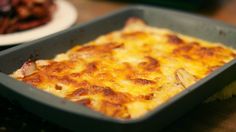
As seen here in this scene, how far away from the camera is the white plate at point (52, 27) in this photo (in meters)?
1.23

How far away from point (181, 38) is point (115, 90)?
431 mm

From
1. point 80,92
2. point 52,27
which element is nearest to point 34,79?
point 80,92

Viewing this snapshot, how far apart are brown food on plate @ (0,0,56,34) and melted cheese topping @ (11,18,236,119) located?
215 millimetres

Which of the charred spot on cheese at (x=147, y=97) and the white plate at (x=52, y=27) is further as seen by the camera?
the white plate at (x=52, y=27)

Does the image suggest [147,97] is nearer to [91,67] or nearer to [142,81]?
[142,81]

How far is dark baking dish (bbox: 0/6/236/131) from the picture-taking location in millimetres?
787

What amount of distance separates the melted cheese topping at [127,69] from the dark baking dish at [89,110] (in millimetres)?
29

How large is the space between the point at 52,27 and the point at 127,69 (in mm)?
369

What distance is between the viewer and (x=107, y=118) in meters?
0.76

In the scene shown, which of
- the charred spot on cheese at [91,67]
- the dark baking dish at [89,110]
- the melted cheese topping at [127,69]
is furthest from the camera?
the charred spot on cheese at [91,67]

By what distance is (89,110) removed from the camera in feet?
2.57

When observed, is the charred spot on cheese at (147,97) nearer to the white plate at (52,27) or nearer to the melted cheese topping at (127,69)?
the melted cheese topping at (127,69)

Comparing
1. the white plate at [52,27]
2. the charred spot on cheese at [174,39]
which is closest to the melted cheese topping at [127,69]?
the charred spot on cheese at [174,39]

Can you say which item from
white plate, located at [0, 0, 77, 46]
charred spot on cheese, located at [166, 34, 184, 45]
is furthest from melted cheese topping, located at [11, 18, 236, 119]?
white plate, located at [0, 0, 77, 46]
